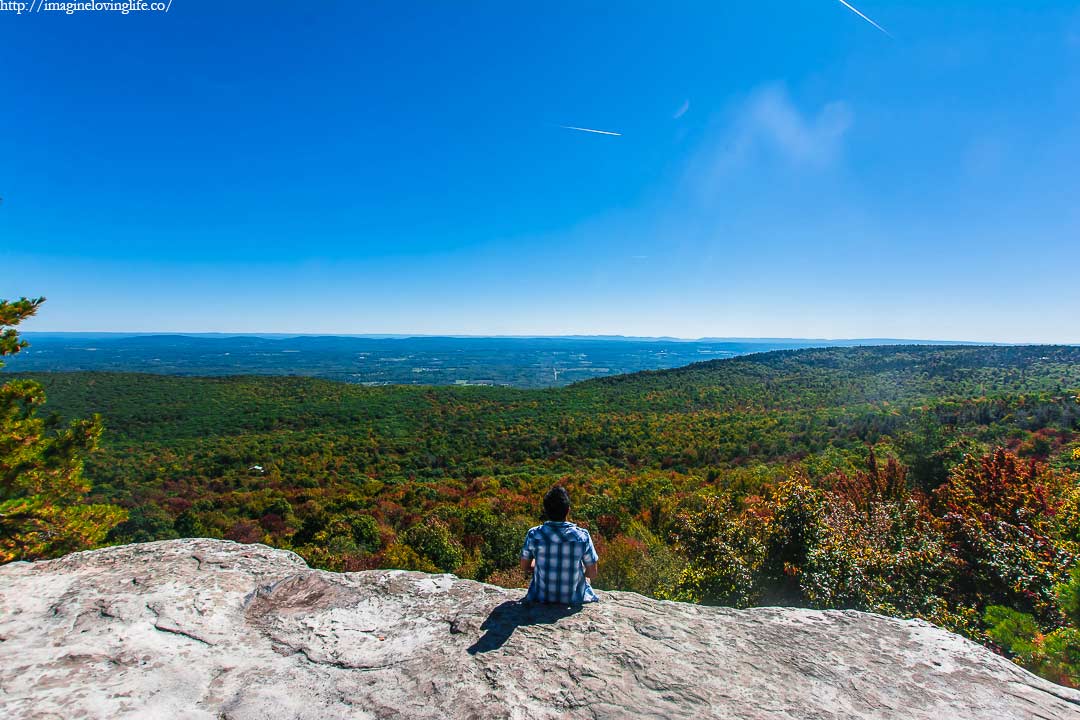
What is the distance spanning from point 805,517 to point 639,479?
23.7 meters

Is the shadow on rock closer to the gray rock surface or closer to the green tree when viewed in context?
the gray rock surface

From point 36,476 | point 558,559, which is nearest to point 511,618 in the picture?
point 558,559

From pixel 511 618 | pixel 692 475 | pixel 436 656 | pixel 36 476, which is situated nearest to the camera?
pixel 436 656

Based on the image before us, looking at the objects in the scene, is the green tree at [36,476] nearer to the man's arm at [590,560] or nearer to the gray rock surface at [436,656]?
the gray rock surface at [436,656]

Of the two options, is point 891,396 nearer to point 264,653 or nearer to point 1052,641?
point 1052,641

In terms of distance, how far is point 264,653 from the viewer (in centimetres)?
376

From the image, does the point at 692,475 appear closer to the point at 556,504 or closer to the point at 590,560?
the point at 590,560

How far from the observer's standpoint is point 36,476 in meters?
9.41

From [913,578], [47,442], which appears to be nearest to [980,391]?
[913,578]

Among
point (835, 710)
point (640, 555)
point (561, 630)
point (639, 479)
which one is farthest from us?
point (639, 479)

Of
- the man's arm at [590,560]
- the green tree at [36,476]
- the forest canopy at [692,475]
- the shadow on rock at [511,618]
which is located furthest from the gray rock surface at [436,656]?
the green tree at [36,476]

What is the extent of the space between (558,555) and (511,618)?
77 cm

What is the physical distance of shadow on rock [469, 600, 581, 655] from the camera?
3873mm

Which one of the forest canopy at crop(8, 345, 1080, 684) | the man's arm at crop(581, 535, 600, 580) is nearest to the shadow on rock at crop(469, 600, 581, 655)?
the man's arm at crop(581, 535, 600, 580)
